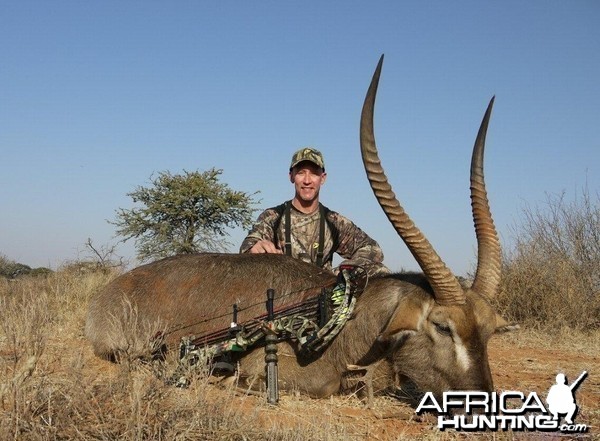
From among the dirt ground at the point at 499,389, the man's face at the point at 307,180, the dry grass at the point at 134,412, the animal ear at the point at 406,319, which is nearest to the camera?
the dry grass at the point at 134,412

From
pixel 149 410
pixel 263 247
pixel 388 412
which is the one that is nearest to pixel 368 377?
pixel 388 412

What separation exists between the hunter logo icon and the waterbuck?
0.59 meters

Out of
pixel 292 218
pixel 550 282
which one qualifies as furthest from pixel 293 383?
pixel 550 282

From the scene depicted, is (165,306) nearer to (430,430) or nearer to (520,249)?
(430,430)

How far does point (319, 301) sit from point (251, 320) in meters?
0.54

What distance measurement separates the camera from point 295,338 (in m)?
4.57

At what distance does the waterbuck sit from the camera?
4.02 meters

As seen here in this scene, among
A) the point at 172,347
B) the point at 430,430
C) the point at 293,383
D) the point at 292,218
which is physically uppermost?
the point at 292,218

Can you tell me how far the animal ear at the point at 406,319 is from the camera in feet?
13.7

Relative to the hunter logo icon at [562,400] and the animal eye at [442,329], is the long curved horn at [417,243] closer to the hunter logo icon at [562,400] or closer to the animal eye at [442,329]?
the animal eye at [442,329]

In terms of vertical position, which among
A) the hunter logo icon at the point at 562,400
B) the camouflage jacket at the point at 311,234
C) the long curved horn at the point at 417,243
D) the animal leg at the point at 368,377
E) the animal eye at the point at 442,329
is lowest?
the hunter logo icon at the point at 562,400

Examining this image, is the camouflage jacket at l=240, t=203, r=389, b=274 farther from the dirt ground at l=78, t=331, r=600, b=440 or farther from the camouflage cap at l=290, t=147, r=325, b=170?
the dirt ground at l=78, t=331, r=600, b=440

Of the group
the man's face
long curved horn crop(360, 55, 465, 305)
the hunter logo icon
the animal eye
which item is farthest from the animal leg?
the man's face

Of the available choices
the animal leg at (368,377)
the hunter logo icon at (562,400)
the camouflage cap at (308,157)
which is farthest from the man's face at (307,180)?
the hunter logo icon at (562,400)
